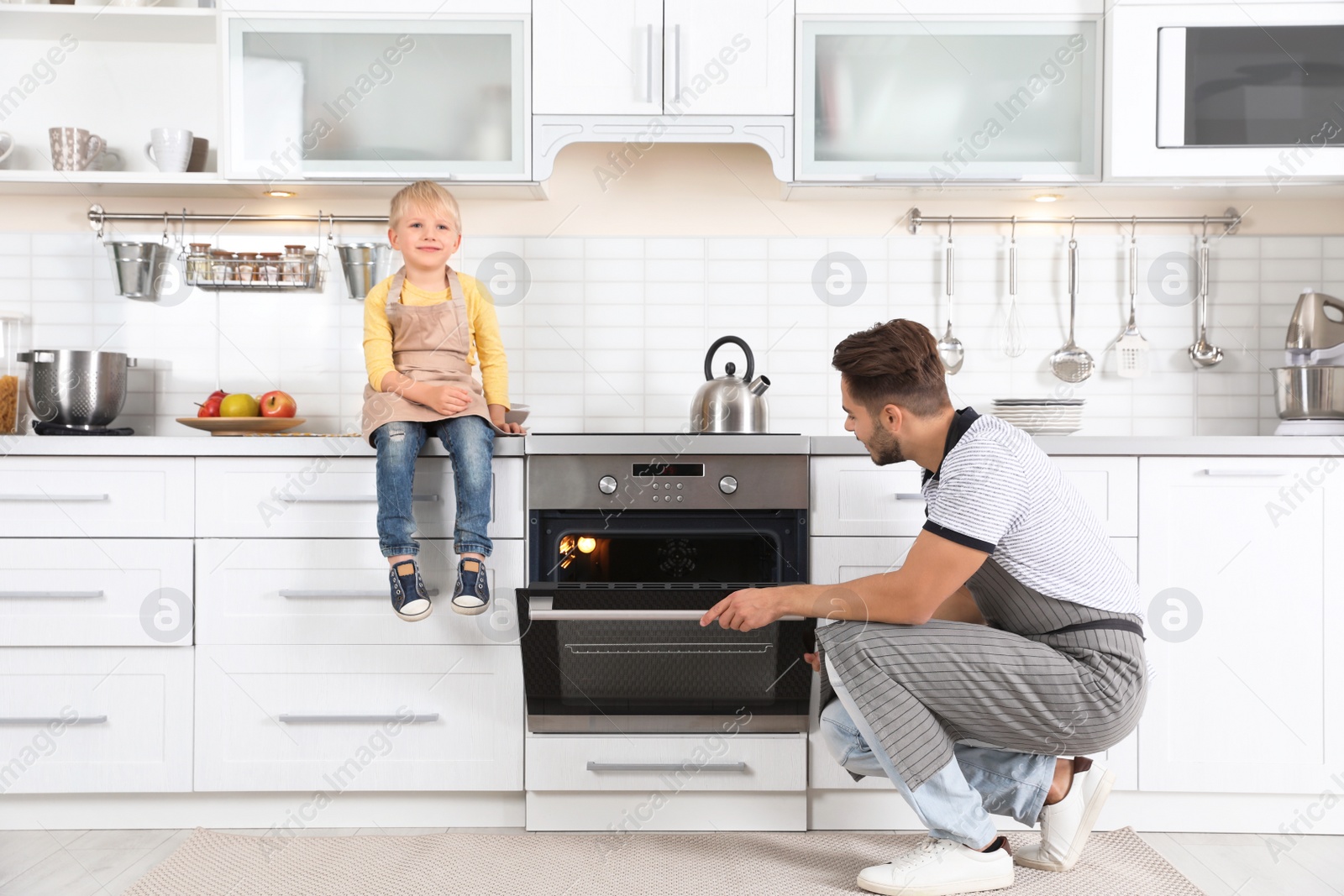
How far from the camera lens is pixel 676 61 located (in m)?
2.43

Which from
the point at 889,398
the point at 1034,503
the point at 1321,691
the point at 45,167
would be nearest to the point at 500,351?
the point at 889,398

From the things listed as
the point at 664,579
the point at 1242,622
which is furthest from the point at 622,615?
the point at 1242,622

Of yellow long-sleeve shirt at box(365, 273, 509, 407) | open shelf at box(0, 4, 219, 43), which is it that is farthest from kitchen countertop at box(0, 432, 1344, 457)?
open shelf at box(0, 4, 219, 43)

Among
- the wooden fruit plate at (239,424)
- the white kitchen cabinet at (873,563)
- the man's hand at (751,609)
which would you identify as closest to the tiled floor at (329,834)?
the white kitchen cabinet at (873,563)

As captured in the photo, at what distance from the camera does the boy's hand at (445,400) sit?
82.4 inches

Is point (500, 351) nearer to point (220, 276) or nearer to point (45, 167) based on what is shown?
point (220, 276)

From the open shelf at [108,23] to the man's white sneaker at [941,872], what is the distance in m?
2.46

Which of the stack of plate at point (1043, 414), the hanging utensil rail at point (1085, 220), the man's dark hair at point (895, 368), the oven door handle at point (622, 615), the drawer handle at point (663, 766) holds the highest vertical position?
the hanging utensil rail at point (1085, 220)

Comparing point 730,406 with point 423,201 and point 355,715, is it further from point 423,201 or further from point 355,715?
point 355,715

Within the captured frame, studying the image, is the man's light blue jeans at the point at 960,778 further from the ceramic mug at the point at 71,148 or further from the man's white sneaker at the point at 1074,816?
the ceramic mug at the point at 71,148

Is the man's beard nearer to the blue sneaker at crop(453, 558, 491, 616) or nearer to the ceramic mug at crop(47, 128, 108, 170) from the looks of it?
the blue sneaker at crop(453, 558, 491, 616)

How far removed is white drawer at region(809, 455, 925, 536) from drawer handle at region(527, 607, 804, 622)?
0.99ft

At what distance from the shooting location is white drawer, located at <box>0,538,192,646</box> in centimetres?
217

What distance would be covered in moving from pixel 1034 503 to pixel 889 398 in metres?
0.30
